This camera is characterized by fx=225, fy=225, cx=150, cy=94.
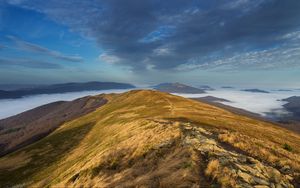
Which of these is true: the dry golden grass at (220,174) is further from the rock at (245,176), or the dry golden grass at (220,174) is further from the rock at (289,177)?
the rock at (289,177)

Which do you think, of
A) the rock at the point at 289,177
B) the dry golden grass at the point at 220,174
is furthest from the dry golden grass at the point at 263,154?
the dry golden grass at the point at 220,174

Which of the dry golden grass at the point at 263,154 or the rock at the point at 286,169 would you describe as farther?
the dry golden grass at the point at 263,154

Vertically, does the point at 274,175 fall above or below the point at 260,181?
below

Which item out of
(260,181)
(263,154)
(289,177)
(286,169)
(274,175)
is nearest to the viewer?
(260,181)

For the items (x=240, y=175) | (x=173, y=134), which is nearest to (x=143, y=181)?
(x=240, y=175)

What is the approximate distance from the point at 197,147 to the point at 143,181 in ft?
25.8

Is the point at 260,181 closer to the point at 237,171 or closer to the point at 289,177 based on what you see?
the point at 237,171

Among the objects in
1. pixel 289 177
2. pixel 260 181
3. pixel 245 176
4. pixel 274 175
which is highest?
pixel 245 176

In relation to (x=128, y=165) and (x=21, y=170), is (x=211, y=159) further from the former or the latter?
(x=21, y=170)

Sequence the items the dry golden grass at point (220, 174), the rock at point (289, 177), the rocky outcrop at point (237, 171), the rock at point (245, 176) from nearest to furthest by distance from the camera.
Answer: the dry golden grass at point (220, 174) → the rocky outcrop at point (237, 171) → the rock at point (245, 176) → the rock at point (289, 177)

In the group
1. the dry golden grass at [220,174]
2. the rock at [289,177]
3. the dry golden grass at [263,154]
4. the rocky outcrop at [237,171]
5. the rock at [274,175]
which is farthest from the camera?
the dry golden grass at [263,154]

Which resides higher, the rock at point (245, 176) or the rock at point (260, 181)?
the rock at point (245, 176)

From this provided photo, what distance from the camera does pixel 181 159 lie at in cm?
2234

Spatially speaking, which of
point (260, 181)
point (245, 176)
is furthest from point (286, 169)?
point (245, 176)
